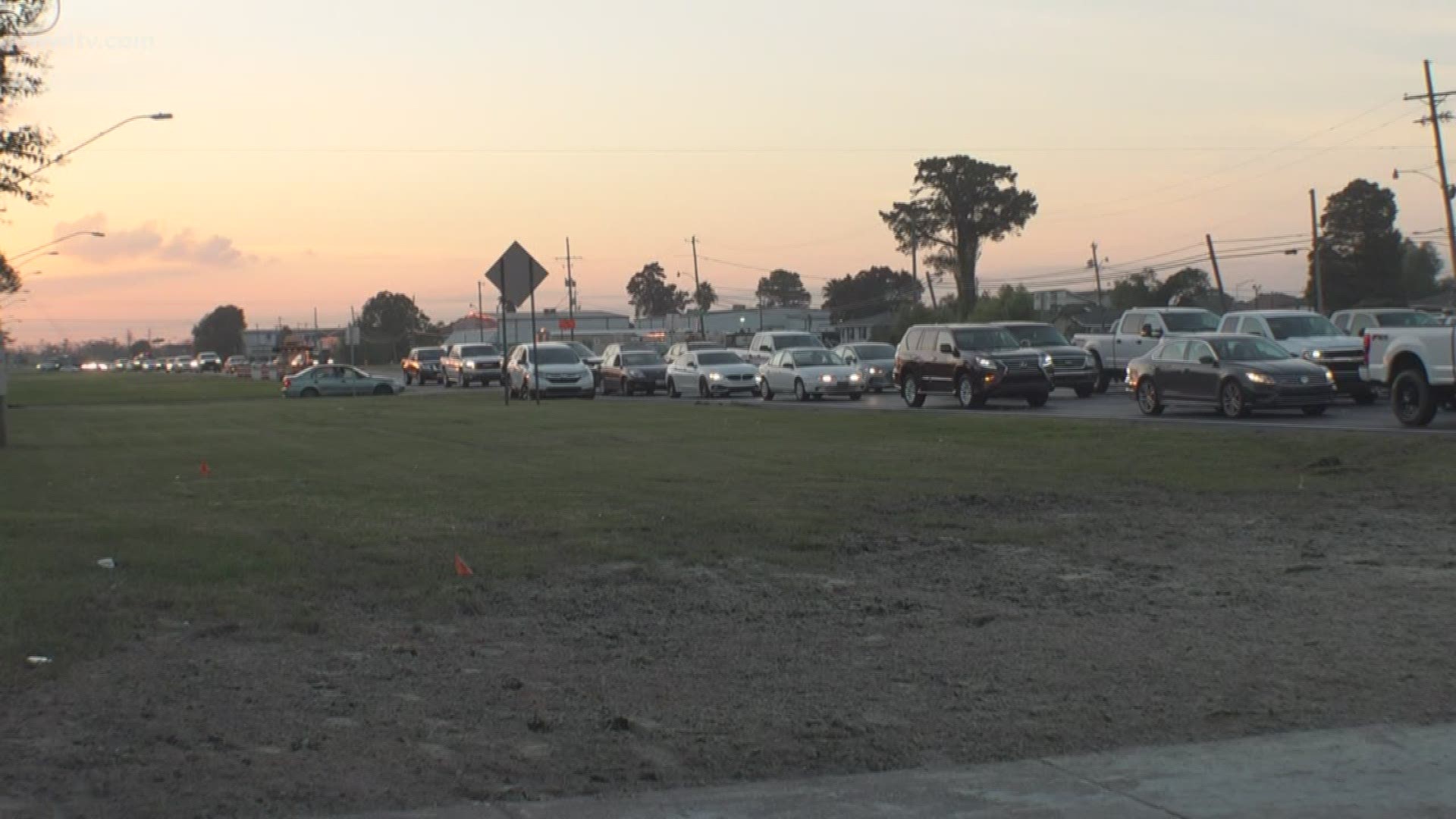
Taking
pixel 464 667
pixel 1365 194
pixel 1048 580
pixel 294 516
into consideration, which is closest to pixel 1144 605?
pixel 1048 580

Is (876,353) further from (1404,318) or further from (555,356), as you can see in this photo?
(1404,318)

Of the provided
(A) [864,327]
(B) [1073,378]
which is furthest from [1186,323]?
(A) [864,327]

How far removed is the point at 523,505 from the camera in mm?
14375

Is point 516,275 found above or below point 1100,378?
above

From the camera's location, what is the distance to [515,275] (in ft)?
116

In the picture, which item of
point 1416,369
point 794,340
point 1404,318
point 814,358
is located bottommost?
point 1416,369

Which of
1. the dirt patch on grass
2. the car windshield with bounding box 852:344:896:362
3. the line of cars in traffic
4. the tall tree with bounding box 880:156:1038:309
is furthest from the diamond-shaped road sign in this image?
the tall tree with bounding box 880:156:1038:309

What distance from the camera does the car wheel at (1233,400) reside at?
26344 millimetres

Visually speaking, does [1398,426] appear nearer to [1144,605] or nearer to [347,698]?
[1144,605]

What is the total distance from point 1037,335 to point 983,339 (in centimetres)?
283

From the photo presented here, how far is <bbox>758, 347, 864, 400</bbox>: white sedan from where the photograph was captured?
39.6m

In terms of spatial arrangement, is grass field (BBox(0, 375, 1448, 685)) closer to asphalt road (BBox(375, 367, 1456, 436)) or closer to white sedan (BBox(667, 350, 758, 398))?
asphalt road (BBox(375, 367, 1456, 436))

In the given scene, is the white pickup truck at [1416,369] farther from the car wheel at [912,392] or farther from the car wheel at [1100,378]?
the car wheel at [1100,378]

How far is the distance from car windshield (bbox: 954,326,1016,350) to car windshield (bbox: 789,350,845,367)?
22.7 feet
